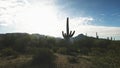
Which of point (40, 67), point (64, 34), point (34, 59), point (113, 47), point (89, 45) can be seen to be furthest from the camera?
point (89, 45)

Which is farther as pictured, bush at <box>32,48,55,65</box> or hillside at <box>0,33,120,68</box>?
hillside at <box>0,33,120,68</box>

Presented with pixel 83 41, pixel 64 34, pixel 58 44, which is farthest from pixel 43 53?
pixel 83 41

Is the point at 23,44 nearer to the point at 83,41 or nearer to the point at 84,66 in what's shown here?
the point at 83,41

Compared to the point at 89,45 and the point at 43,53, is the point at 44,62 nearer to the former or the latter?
the point at 43,53

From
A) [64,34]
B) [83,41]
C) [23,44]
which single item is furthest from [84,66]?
[83,41]

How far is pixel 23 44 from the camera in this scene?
116 ft

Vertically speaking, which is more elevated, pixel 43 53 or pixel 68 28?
pixel 68 28

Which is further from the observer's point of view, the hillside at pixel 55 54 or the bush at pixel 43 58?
the hillside at pixel 55 54

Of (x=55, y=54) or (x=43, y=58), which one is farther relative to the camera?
(x=55, y=54)

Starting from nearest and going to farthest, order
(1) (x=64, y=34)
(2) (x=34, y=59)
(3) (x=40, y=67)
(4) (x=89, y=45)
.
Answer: (3) (x=40, y=67) < (2) (x=34, y=59) < (1) (x=64, y=34) < (4) (x=89, y=45)

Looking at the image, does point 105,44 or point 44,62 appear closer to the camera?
point 44,62

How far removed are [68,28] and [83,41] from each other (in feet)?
30.3

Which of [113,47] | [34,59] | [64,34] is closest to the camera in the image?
[34,59]

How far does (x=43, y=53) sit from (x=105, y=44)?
965 inches
